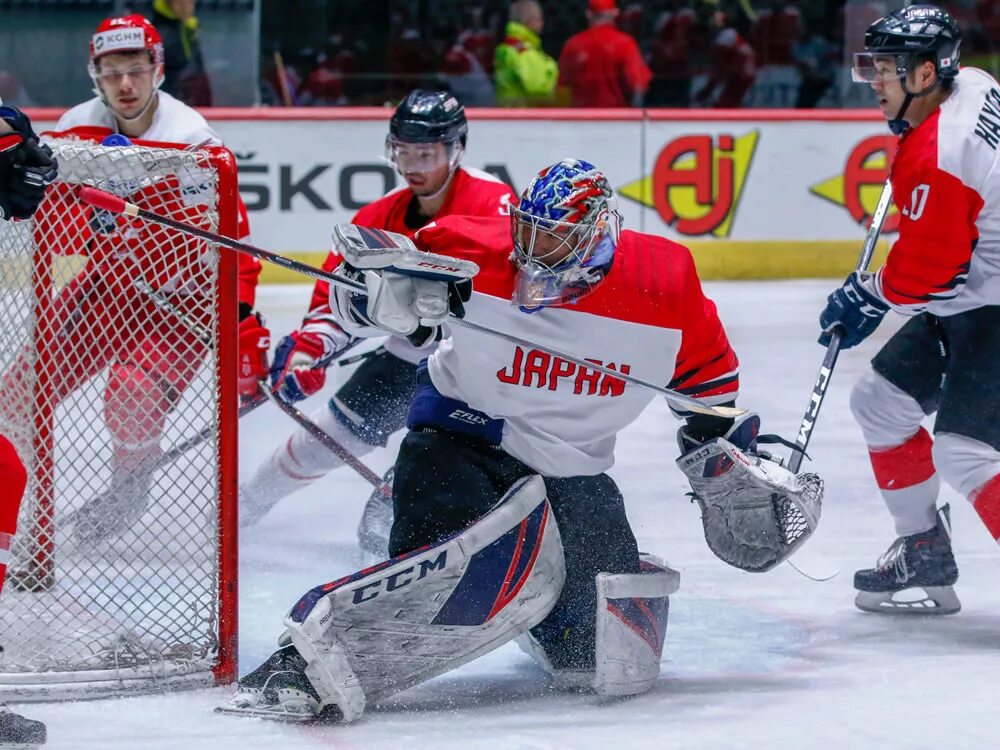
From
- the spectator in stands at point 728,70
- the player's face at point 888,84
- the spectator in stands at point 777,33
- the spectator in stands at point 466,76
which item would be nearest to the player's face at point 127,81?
the player's face at point 888,84

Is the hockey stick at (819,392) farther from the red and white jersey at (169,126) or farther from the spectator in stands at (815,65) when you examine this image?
the spectator in stands at (815,65)

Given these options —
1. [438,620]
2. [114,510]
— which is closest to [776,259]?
[114,510]

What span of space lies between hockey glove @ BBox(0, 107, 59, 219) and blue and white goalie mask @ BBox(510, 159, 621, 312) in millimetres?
745

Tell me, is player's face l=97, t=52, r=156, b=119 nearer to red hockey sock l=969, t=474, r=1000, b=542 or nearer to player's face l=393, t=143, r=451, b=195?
player's face l=393, t=143, r=451, b=195

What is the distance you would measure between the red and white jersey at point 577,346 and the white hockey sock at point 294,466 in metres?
1.05

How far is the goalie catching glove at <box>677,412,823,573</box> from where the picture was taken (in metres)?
2.86

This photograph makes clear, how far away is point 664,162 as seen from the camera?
306 inches

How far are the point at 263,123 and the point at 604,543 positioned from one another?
485 cm

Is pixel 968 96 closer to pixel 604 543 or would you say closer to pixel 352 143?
pixel 604 543

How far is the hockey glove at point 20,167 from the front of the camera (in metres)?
2.37

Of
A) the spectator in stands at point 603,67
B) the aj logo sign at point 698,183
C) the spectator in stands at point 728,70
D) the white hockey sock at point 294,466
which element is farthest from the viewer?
the spectator in stands at point 728,70

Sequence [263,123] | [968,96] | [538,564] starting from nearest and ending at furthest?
[538,564] < [968,96] < [263,123]

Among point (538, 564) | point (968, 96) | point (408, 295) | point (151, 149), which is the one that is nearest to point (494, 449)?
point (538, 564)

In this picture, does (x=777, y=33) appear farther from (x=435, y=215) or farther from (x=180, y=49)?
(x=435, y=215)
